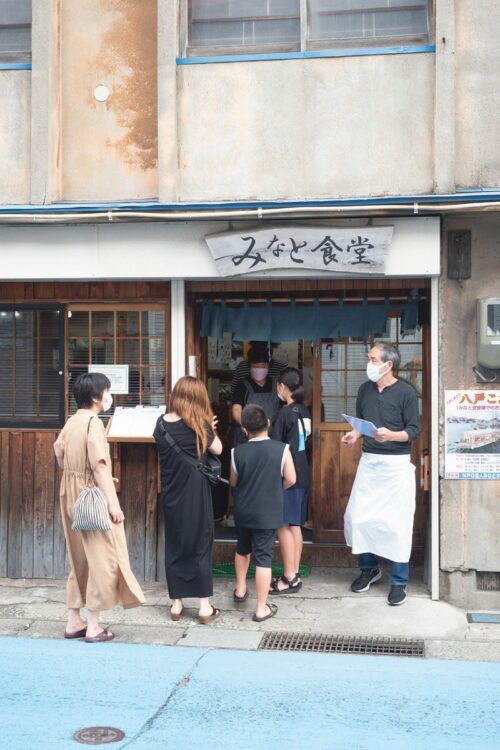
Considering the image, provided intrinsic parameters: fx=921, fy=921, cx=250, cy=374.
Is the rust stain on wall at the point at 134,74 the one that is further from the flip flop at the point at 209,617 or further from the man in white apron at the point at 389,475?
the flip flop at the point at 209,617

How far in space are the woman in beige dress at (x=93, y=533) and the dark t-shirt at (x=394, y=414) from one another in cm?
238

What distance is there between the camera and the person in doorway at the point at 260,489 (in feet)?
25.2

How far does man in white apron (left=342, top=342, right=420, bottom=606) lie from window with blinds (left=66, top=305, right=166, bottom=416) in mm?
2085

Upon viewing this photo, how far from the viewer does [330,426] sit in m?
9.52

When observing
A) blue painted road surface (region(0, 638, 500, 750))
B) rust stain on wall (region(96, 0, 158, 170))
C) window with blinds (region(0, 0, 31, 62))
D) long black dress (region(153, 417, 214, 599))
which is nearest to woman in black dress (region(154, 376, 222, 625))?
long black dress (region(153, 417, 214, 599))

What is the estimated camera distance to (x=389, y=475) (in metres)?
8.06

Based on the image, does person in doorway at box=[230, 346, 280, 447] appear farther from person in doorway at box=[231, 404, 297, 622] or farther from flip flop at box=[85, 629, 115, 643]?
flip flop at box=[85, 629, 115, 643]

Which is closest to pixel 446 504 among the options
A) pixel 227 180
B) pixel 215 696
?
pixel 215 696

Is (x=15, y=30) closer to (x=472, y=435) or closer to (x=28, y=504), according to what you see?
(x=28, y=504)

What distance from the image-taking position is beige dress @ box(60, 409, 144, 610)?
7.11 m

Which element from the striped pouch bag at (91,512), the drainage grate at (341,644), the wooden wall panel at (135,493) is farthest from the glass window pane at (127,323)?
the drainage grate at (341,644)

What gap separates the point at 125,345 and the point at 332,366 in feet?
7.02

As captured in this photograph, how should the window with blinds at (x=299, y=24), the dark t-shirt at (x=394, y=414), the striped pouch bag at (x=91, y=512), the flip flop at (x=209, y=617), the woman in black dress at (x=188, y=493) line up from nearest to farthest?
the striped pouch bag at (x=91, y=512) < the woman in black dress at (x=188, y=493) < the flip flop at (x=209, y=617) < the dark t-shirt at (x=394, y=414) < the window with blinds at (x=299, y=24)

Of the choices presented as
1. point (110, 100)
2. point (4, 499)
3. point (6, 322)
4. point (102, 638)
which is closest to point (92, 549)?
point (102, 638)
